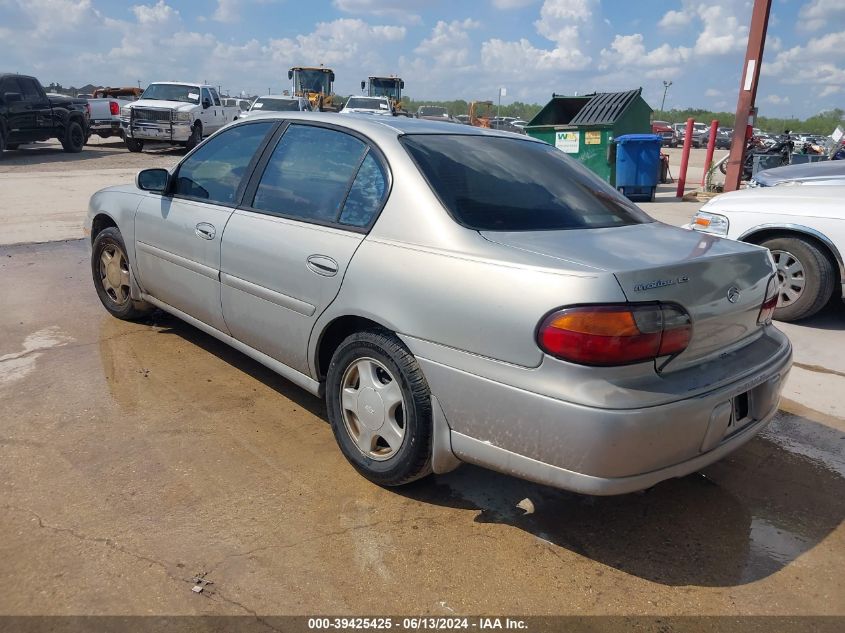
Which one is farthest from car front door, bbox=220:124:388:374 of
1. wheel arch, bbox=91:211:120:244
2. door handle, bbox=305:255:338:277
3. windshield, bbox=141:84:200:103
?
windshield, bbox=141:84:200:103

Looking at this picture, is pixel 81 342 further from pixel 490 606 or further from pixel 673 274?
pixel 673 274

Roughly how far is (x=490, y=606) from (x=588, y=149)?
12222mm

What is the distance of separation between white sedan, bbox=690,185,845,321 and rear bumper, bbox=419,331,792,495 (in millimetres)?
3418

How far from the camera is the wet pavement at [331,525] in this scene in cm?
236

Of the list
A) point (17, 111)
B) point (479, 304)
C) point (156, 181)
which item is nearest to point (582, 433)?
point (479, 304)

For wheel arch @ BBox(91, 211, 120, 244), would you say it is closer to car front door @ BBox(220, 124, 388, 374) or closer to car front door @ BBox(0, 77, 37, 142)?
car front door @ BBox(220, 124, 388, 374)

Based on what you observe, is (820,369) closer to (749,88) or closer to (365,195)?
(365,195)

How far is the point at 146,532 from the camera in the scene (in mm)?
2648

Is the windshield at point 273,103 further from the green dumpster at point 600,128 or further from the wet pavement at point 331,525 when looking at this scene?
the wet pavement at point 331,525

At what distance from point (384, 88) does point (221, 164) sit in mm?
29895

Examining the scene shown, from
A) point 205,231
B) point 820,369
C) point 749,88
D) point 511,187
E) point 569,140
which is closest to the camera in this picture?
point 511,187

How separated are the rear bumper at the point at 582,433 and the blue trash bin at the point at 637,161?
10.7m

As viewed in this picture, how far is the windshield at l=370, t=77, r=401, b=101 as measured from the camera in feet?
105

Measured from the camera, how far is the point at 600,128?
13.0m
